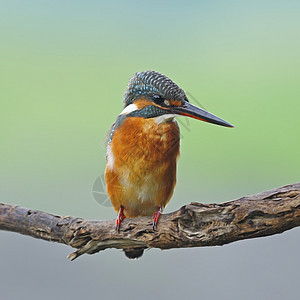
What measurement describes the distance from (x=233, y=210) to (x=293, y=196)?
115 mm

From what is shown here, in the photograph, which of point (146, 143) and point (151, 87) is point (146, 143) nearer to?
point (146, 143)

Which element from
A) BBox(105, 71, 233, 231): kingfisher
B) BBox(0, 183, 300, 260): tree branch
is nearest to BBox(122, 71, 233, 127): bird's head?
BBox(105, 71, 233, 231): kingfisher

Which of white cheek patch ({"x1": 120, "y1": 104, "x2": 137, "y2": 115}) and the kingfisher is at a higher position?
white cheek patch ({"x1": 120, "y1": 104, "x2": 137, "y2": 115})

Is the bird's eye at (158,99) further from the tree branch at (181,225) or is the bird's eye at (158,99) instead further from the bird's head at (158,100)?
the tree branch at (181,225)

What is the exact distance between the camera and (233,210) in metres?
0.91

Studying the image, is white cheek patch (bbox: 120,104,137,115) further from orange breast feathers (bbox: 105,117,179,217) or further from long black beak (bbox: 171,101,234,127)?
long black beak (bbox: 171,101,234,127)

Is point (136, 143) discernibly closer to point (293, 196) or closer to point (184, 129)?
point (184, 129)

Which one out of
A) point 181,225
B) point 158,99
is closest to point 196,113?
point 158,99

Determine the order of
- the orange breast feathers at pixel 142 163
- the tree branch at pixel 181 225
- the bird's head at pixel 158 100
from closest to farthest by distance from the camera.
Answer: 1. the tree branch at pixel 181 225
2. the bird's head at pixel 158 100
3. the orange breast feathers at pixel 142 163

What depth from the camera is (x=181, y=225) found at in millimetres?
994

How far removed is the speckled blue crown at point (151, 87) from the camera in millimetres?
1027

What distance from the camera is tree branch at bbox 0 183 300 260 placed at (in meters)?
0.88

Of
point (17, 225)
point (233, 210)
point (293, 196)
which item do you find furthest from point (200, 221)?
point (17, 225)

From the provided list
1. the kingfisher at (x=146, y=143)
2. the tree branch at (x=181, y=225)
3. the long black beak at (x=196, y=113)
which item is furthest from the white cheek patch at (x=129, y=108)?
the tree branch at (x=181, y=225)
